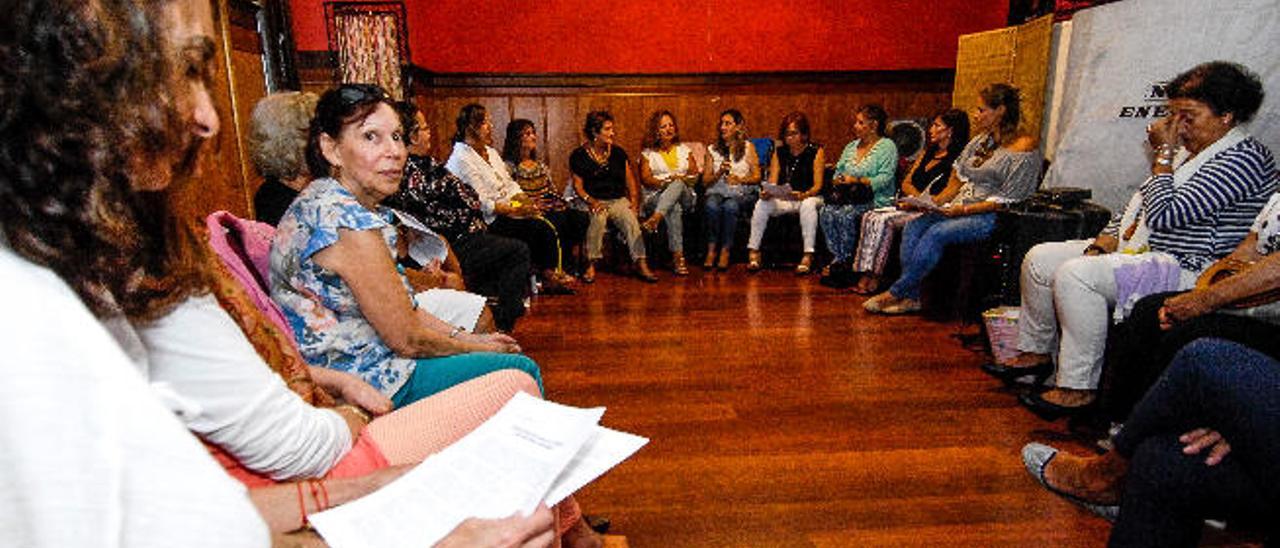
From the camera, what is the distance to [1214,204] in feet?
7.66

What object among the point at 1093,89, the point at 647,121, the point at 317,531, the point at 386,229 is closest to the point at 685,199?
the point at 647,121

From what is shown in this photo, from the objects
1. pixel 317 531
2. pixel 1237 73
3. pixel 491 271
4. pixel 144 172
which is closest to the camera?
pixel 144 172

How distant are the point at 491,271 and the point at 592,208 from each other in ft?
5.65

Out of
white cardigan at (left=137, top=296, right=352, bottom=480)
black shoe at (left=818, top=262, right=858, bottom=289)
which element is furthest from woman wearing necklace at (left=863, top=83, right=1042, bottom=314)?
white cardigan at (left=137, top=296, right=352, bottom=480)

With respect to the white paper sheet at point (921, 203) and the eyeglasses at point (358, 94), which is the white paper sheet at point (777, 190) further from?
the eyeglasses at point (358, 94)

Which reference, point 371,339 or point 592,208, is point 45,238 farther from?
point 592,208

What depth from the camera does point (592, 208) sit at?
5195 millimetres

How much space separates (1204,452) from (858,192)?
368 cm

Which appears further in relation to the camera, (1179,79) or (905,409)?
(905,409)

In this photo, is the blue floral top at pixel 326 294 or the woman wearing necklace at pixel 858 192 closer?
the blue floral top at pixel 326 294

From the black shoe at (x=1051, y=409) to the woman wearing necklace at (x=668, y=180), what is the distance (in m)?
2.87

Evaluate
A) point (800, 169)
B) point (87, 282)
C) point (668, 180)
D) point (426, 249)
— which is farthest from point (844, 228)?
point (87, 282)

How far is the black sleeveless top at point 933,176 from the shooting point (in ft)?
14.4

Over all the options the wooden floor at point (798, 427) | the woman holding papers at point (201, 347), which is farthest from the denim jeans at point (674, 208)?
the woman holding papers at point (201, 347)
